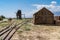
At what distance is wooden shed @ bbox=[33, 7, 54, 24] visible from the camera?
125 feet

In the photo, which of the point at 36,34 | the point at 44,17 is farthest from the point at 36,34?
the point at 44,17

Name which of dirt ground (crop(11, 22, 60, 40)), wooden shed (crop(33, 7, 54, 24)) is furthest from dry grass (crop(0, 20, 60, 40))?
wooden shed (crop(33, 7, 54, 24))

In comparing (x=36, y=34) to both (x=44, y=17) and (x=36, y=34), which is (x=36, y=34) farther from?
(x=44, y=17)

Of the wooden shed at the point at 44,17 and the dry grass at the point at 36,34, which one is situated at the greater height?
the wooden shed at the point at 44,17

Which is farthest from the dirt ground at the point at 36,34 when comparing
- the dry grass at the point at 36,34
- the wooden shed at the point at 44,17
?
the wooden shed at the point at 44,17

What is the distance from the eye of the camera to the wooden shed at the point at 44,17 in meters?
38.0

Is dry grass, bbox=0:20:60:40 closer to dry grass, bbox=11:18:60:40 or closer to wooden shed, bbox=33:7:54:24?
dry grass, bbox=11:18:60:40

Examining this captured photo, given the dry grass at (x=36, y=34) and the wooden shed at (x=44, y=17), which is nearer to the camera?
the dry grass at (x=36, y=34)

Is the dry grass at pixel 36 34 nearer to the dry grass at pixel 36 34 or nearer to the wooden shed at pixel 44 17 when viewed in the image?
the dry grass at pixel 36 34

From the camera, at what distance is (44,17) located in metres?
38.3

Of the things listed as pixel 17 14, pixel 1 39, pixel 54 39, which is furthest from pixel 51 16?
pixel 17 14

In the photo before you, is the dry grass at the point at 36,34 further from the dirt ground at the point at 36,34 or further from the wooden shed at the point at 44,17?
the wooden shed at the point at 44,17

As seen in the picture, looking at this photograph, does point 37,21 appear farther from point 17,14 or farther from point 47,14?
point 17,14

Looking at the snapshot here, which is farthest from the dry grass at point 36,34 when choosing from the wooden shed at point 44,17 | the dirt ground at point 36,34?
the wooden shed at point 44,17
